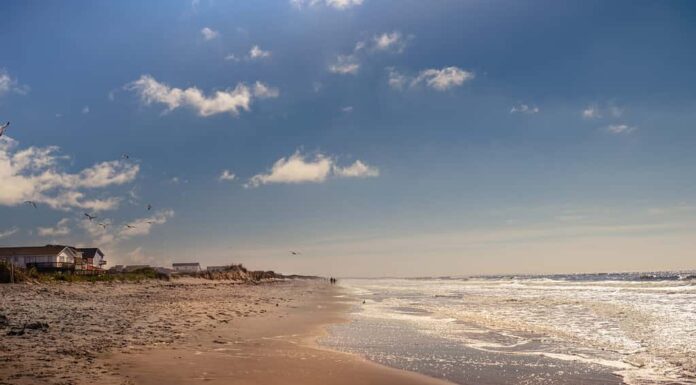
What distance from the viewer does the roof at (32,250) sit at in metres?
85.9

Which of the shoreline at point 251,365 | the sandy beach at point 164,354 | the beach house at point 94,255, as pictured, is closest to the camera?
the sandy beach at point 164,354

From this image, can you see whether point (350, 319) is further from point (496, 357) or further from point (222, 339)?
point (496, 357)

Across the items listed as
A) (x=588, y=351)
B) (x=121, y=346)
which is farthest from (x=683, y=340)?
(x=121, y=346)

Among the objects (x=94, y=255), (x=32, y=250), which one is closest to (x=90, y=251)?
(x=94, y=255)

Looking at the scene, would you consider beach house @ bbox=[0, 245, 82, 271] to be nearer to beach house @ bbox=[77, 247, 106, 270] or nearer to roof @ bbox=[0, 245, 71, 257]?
roof @ bbox=[0, 245, 71, 257]

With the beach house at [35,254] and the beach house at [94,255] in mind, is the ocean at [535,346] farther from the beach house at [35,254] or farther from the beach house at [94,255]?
the beach house at [94,255]

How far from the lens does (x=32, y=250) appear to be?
8706 centimetres

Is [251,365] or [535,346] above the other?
[251,365]

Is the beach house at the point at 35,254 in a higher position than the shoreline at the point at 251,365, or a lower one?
higher

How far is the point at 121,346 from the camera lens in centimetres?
1230

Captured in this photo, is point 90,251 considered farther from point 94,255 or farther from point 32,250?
point 32,250

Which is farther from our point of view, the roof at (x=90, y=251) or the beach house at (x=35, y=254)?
the roof at (x=90, y=251)

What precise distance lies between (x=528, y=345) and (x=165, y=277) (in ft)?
242

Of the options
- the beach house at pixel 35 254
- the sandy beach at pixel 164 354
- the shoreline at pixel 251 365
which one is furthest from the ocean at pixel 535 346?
the beach house at pixel 35 254
